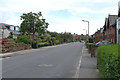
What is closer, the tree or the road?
the road

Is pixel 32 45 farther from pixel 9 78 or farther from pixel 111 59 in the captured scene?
pixel 111 59

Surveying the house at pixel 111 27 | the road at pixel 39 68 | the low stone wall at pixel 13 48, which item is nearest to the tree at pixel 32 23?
the low stone wall at pixel 13 48

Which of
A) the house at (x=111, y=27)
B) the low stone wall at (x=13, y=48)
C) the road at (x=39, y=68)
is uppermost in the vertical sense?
the house at (x=111, y=27)

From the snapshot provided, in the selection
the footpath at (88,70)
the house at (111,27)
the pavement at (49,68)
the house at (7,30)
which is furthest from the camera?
the house at (7,30)

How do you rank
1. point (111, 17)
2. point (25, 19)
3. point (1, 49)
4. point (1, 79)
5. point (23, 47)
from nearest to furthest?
point (1, 79), point (1, 49), point (23, 47), point (25, 19), point (111, 17)

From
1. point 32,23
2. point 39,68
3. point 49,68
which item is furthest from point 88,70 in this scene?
point 32,23

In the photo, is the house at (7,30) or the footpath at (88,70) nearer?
the footpath at (88,70)

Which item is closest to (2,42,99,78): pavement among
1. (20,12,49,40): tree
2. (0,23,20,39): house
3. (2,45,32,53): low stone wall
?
(2,45,32,53): low stone wall

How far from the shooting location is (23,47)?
30.6m

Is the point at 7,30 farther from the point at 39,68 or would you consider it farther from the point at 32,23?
the point at 39,68

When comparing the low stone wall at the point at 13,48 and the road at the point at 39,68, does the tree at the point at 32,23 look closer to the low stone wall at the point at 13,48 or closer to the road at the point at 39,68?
the low stone wall at the point at 13,48

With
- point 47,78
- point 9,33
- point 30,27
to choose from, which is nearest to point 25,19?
point 30,27

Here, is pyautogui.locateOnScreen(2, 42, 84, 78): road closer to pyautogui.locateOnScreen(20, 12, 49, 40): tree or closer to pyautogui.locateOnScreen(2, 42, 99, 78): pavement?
pyautogui.locateOnScreen(2, 42, 99, 78): pavement

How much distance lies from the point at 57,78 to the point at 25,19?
29987mm
